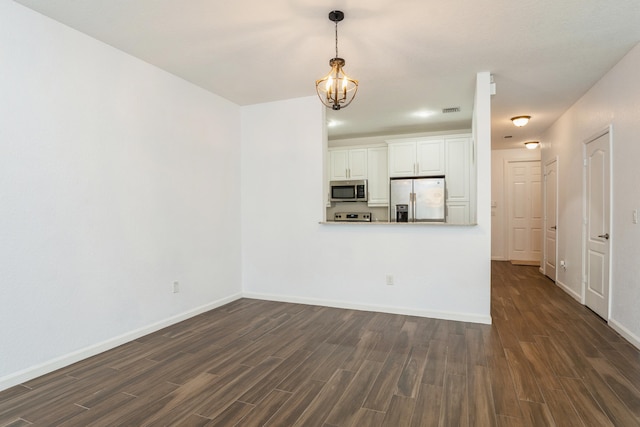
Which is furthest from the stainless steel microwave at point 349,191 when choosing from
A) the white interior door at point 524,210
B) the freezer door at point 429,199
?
the white interior door at point 524,210

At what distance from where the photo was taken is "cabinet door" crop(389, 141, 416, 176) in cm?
622

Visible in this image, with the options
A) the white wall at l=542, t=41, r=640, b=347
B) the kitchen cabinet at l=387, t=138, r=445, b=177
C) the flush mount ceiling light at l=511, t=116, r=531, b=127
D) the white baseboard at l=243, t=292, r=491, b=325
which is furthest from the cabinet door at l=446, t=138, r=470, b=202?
the white baseboard at l=243, t=292, r=491, b=325

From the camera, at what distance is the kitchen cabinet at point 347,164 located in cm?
670

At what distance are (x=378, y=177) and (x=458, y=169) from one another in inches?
55.2

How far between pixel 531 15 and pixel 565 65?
1.27m

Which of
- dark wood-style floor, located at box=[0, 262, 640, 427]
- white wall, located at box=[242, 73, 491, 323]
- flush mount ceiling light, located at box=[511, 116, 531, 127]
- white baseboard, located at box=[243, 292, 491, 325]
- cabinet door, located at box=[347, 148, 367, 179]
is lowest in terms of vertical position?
dark wood-style floor, located at box=[0, 262, 640, 427]

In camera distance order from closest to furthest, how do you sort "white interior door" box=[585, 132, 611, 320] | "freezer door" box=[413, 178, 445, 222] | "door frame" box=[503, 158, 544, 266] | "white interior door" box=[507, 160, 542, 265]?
"white interior door" box=[585, 132, 611, 320] < "freezer door" box=[413, 178, 445, 222] < "white interior door" box=[507, 160, 542, 265] < "door frame" box=[503, 158, 544, 266]

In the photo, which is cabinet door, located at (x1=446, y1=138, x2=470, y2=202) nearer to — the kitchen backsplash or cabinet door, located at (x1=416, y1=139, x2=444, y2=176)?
cabinet door, located at (x1=416, y1=139, x2=444, y2=176)

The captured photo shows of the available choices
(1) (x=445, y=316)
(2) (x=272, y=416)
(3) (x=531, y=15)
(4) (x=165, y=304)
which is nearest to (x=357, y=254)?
(1) (x=445, y=316)

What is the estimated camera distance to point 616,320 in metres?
3.46

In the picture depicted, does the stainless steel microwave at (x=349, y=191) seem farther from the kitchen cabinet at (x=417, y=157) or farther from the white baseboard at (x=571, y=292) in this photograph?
the white baseboard at (x=571, y=292)

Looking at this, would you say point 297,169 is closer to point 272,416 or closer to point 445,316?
point 445,316

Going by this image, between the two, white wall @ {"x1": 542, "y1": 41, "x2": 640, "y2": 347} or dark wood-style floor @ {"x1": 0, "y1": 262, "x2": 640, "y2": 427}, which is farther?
white wall @ {"x1": 542, "y1": 41, "x2": 640, "y2": 347}

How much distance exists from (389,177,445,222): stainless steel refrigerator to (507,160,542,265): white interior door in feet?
10.1
